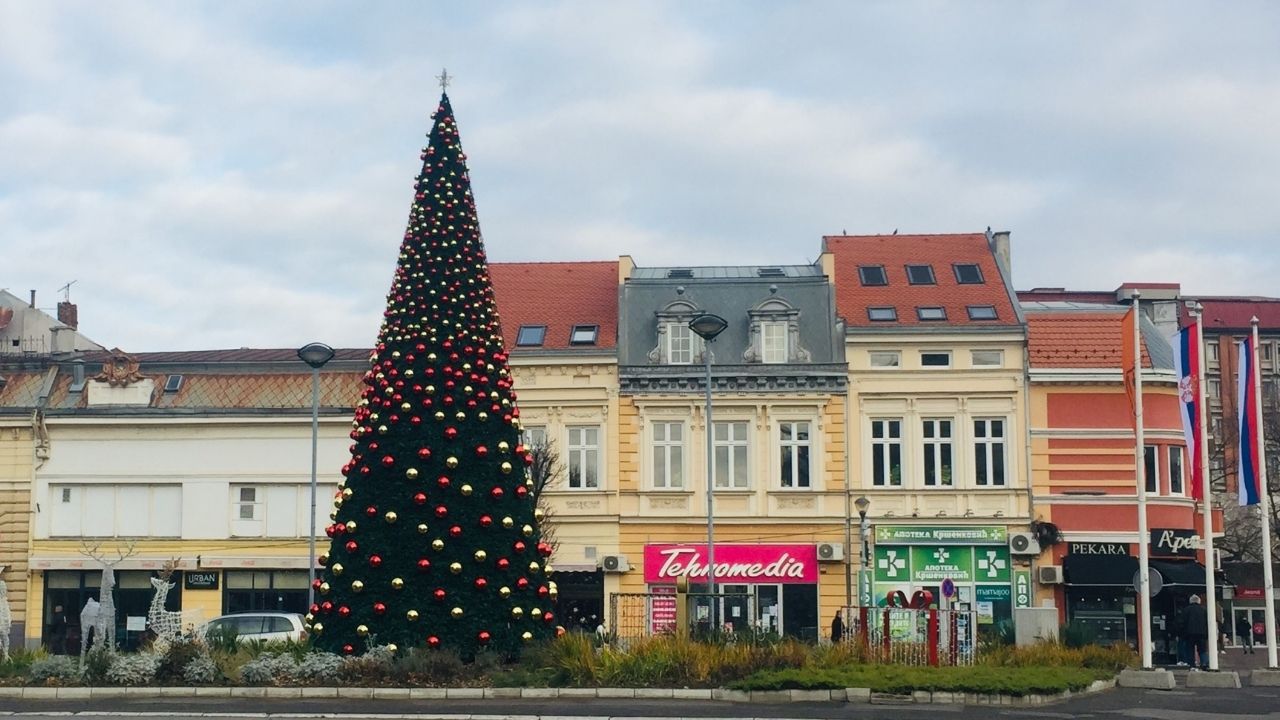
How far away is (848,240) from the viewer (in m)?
47.9

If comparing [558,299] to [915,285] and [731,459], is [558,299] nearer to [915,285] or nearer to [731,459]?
[731,459]

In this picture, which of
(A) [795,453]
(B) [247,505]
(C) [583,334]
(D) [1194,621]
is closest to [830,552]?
(A) [795,453]

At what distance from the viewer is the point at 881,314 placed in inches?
1735

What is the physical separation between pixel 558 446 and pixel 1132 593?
51.2 ft

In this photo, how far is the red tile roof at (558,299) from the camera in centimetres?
4441

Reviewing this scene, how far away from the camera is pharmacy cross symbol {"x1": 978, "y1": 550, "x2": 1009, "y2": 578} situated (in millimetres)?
42344

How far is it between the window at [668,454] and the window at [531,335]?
4.05 m

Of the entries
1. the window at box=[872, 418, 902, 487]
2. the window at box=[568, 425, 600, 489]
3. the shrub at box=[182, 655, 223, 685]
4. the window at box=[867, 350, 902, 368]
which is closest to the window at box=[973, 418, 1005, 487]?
the window at box=[872, 418, 902, 487]

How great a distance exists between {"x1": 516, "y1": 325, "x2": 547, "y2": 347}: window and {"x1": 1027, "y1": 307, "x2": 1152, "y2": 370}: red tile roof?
13.2 meters

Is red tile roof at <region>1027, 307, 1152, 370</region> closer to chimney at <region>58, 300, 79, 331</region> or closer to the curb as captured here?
the curb

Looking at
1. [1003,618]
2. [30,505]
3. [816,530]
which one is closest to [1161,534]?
[1003,618]

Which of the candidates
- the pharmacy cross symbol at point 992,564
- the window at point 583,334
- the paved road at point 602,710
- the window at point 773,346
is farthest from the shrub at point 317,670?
the pharmacy cross symbol at point 992,564

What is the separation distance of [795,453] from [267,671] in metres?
22.2

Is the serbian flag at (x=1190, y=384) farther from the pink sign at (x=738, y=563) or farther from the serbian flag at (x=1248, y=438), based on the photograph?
the pink sign at (x=738, y=563)
